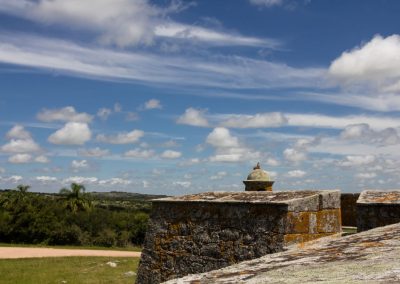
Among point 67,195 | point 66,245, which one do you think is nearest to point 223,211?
point 66,245

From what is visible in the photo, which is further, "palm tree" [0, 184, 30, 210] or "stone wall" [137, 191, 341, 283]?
"palm tree" [0, 184, 30, 210]

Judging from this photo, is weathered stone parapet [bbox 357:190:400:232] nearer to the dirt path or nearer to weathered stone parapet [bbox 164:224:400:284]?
weathered stone parapet [bbox 164:224:400:284]

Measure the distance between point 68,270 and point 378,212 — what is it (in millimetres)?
20669

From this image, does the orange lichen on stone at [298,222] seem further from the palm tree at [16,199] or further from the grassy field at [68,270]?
the palm tree at [16,199]

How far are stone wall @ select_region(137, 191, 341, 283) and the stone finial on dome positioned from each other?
33.7 ft

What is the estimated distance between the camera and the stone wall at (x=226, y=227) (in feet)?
22.8

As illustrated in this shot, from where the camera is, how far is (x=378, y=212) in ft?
22.5

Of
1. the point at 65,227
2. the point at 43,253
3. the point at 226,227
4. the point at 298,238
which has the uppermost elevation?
the point at 226,227

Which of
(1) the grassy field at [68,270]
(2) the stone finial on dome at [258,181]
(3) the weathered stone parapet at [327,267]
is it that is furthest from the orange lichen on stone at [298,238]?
(1) the grassy field at [68,270]

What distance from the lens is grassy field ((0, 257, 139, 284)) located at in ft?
71.7

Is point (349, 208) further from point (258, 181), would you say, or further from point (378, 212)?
point (378, 212)

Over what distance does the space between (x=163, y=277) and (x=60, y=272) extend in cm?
1711

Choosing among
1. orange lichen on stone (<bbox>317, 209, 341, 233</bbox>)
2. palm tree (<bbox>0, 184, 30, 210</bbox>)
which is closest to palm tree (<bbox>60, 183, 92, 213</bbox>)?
palm tree (<bbox>0, 184, 30, 210</bbox>)

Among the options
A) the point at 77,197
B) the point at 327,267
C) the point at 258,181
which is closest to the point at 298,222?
the point at 327,267
